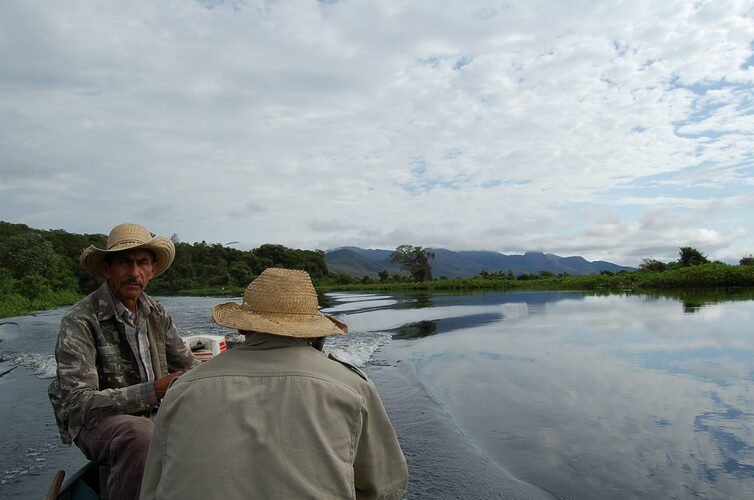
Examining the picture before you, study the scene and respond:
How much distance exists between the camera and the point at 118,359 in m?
2.92

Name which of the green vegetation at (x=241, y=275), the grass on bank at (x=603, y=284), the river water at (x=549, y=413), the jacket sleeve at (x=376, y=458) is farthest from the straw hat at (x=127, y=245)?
the grass on bank at (x=603, y=284)

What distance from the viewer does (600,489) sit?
458 centimetres

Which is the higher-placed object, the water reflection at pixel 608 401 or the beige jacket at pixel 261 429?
the beige jacket at pixel 261 429

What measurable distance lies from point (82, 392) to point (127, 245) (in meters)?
0.81

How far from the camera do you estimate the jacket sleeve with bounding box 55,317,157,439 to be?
2602mm

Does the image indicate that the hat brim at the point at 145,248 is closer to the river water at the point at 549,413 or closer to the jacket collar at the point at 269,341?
the jacket collar at the point at 269,341

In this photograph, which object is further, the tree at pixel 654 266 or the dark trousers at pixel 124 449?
the tree at pixel 654 266

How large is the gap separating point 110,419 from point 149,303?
0.75 m

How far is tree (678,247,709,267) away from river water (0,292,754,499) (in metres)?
32.3

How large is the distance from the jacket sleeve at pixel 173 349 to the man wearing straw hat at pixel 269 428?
166cm

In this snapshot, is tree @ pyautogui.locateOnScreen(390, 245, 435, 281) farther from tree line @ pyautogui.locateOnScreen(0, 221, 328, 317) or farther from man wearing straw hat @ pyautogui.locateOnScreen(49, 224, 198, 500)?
man wearing straw hat @ pyautogui.locateOnScreen(49, 224, 198, 500)

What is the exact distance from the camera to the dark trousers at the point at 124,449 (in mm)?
2496

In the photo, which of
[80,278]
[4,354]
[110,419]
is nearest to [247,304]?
[110,419]


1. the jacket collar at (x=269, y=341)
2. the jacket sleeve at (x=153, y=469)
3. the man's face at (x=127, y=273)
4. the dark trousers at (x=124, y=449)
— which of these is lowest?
the dark trousers at (x=124, y=449)
